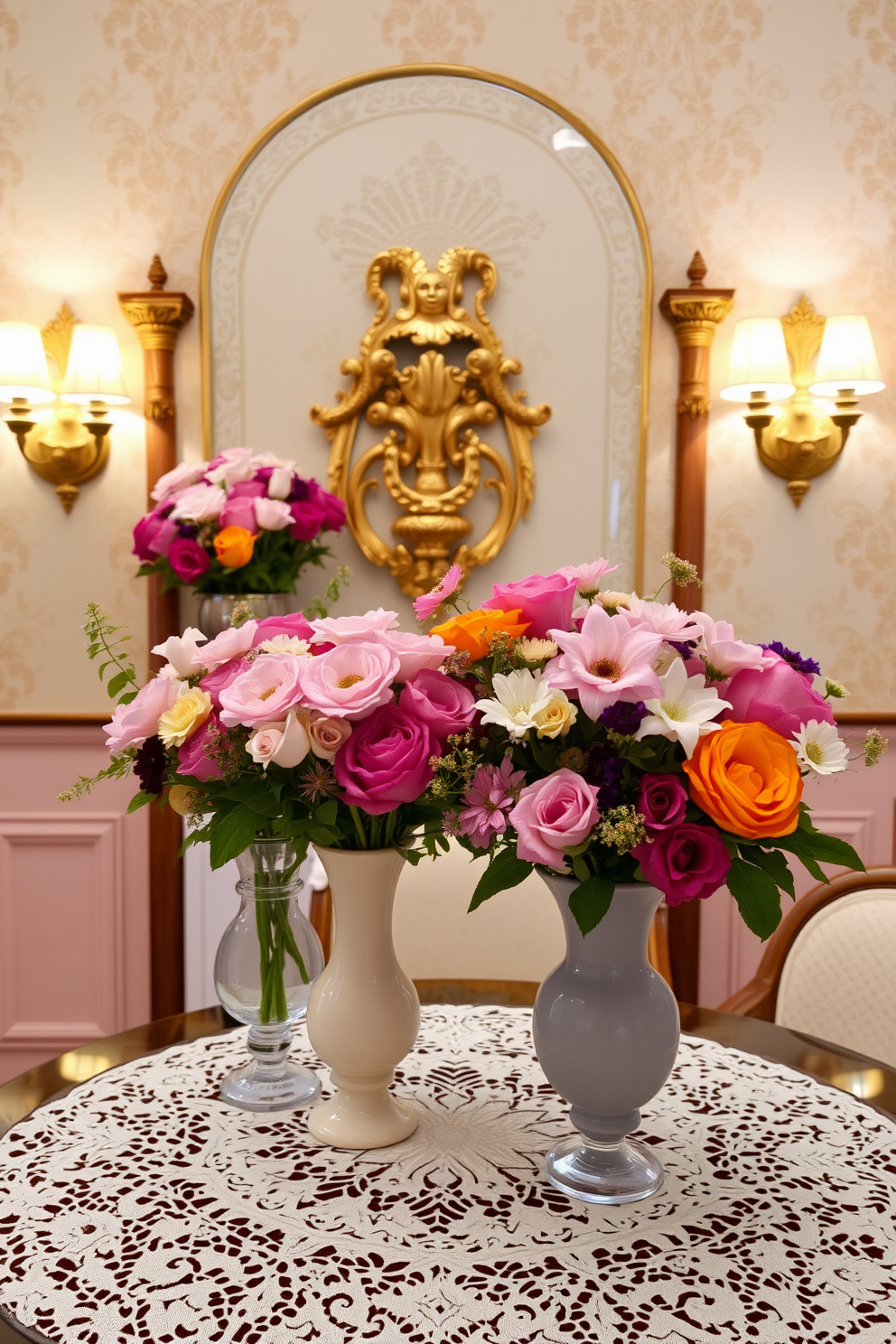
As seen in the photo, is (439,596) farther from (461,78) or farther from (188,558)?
(461,78)

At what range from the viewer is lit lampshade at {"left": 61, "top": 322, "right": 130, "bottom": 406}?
99.3 inches

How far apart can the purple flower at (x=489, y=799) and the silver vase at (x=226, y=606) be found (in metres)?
1.56

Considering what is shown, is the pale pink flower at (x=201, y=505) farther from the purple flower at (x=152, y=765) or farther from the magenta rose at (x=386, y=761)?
the magenta rose at (x=386, y=761)

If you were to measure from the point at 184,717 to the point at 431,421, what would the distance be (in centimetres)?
179

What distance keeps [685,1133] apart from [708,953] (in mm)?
1736

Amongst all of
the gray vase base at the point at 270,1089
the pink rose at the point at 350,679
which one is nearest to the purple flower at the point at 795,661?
the pink rose at the point at 350,679

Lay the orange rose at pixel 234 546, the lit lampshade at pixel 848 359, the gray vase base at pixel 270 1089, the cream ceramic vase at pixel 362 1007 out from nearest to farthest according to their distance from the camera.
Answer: the cream ceramic vase at pixel 362 1007, the gray vase base at pixel 270 1089, the orange rose at pixel 234 546, the lit lampshade at pixel 848 359

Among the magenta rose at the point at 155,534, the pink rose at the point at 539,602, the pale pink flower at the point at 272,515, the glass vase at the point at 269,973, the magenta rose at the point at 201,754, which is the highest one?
the pale pink flower at the point at 272,515

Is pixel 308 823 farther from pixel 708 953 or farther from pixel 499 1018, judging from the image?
pixel 708 953

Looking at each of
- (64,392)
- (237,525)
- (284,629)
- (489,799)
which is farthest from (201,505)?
(489,799)

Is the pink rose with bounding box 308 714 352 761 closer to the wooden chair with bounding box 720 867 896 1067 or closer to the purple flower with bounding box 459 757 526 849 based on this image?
the purple flower with bounding box 459 757 526 849

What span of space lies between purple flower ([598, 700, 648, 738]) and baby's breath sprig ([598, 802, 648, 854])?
6cm

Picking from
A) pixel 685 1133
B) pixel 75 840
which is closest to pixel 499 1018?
pixel 685 1133

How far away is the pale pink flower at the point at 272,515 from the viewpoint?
229cm
